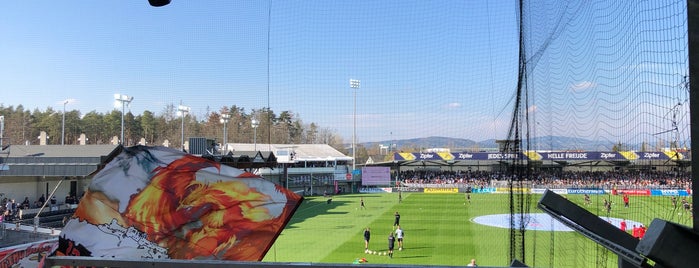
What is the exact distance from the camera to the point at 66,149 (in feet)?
43.7

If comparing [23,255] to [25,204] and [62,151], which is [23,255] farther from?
[25,204]

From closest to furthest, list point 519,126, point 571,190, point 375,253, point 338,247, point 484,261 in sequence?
point 519,126
point 484,261
point 375,253
point 338,247
point 571,190

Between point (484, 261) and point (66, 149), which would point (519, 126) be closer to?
point (484, 261)

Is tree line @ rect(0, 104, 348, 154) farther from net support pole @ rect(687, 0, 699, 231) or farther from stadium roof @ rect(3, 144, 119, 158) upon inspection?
net support pole @ rect(687, 0, 699, 231)

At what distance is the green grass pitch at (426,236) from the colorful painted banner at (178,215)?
3.13 metres

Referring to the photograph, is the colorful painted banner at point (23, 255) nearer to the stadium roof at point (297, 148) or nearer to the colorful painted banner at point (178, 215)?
the stadium roof at point (297, 148)

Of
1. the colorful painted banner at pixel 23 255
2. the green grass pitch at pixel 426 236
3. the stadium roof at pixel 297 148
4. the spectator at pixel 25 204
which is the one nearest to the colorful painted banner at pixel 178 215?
the green grass pitch at pixel 426 236

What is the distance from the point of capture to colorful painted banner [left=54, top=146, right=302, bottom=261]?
86.8 inches

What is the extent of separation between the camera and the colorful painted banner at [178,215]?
86.8 inches

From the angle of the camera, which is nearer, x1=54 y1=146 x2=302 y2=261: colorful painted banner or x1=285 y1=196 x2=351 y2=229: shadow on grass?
x1=54 y1=146 x2=302 y2=261: colorful painted banner

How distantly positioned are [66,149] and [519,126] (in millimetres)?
13256

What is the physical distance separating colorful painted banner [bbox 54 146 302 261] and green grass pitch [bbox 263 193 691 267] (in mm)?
3125

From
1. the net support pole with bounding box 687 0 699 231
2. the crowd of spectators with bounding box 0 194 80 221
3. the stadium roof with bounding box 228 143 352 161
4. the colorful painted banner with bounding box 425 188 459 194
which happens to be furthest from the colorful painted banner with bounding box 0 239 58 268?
the colorful painted banner with bounding box 425 188 459 194

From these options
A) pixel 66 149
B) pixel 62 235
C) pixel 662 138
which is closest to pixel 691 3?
pixel 662 138
